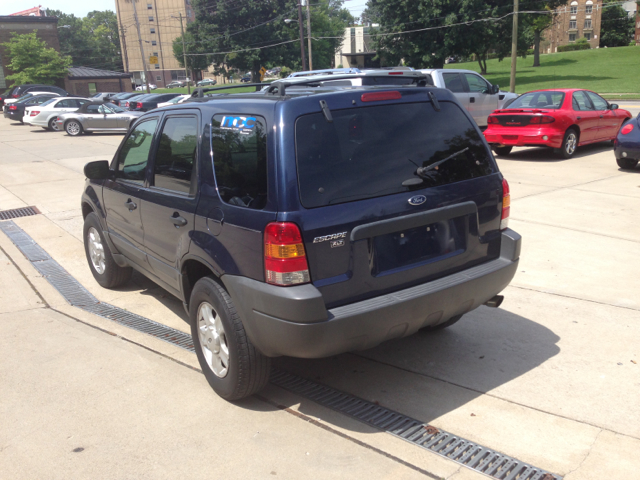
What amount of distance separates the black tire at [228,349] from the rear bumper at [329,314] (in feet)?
0.38

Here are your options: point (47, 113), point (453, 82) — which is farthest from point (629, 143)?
point (47, 113)

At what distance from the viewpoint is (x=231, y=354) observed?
11.7ft

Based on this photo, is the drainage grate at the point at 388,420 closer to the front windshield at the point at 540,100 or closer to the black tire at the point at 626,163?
the black tire at the point at 626,163

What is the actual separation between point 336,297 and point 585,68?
59.5 meters

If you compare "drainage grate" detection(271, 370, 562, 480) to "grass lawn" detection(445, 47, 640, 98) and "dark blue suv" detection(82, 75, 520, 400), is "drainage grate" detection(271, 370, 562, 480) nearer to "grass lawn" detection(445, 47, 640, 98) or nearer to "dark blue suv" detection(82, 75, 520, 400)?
"dark blue suv" detection(82, 75, 520, 400)

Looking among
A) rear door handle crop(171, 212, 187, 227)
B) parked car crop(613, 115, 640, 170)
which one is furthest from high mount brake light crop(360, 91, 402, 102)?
parked car crop(613, 115, 640, 170)

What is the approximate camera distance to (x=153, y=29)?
369 feet

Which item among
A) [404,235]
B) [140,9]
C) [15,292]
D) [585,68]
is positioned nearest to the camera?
[404,235]

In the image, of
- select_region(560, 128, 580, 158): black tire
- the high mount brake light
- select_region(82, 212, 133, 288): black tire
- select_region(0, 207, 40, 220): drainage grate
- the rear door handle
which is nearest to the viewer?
the high mount brake light

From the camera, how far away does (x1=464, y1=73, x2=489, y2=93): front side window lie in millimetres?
15992

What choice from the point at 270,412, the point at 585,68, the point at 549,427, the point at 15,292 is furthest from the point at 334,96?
the point at 585,68

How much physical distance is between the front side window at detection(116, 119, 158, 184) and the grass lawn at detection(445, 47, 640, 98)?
32.8 metres

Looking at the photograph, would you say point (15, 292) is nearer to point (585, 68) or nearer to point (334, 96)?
point (334, 96)

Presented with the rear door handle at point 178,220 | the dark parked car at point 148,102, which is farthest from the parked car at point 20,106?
the rear door handle at point 178,220
